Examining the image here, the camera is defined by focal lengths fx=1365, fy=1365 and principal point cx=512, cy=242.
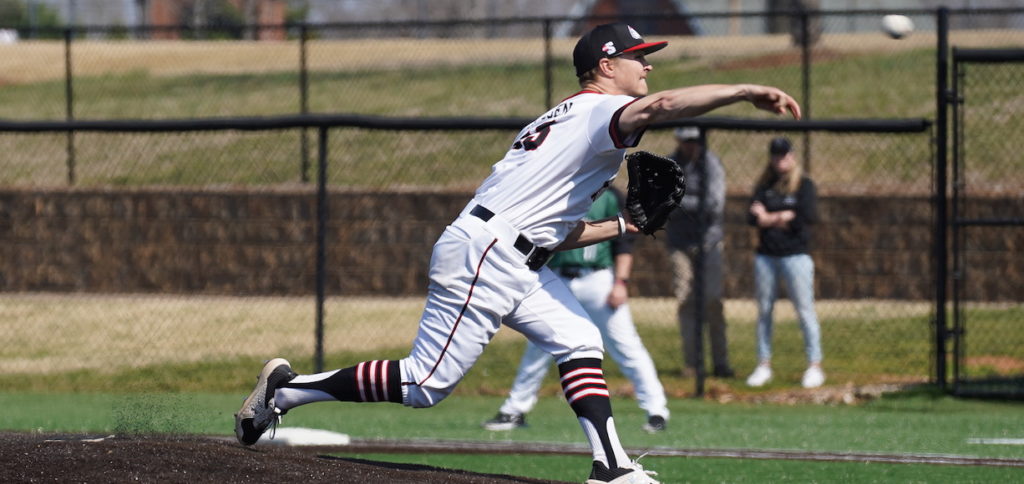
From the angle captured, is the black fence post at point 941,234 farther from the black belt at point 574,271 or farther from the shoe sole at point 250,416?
the shoe sole at point 250,416

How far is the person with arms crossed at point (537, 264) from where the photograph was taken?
18.5ft

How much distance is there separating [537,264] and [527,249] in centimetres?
12

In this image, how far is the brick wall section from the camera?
15234 mm

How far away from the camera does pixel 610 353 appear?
9.16 meters

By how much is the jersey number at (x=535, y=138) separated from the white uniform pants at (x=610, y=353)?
335 cm

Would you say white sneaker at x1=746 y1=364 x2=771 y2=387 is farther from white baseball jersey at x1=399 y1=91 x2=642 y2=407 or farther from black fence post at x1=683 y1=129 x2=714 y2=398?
white baseball jersey at x1=399 y1=91 x2=642 y2=407

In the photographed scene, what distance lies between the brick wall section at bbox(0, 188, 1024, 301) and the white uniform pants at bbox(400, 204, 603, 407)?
9.69m

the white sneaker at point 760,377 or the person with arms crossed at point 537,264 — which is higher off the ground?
the person with arms crossed at point 537,264

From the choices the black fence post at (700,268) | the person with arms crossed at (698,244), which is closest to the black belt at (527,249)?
the black fence post at (700,268)

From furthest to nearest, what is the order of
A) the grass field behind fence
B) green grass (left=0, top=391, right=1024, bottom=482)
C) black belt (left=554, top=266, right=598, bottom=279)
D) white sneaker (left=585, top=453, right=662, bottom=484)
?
1. the grass field behind fence
2. black belt (left=554, top=266, right=598, bottom=279)
3. green grass (left=0, top=391, right=1024, bottom=482)
4. white sneaker (left=585, top=453, right=662, bottom=484)

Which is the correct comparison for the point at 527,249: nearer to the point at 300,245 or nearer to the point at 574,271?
the point at 574,271

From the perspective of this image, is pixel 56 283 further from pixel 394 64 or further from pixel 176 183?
pixel 394 64

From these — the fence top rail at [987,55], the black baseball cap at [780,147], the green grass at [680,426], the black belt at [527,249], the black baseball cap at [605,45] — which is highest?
the fence top rail at [987,55]

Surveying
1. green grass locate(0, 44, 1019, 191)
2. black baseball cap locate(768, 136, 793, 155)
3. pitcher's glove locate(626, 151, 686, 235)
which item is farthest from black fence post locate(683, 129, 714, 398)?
green grass locate(0, 44, 1019, 191)
